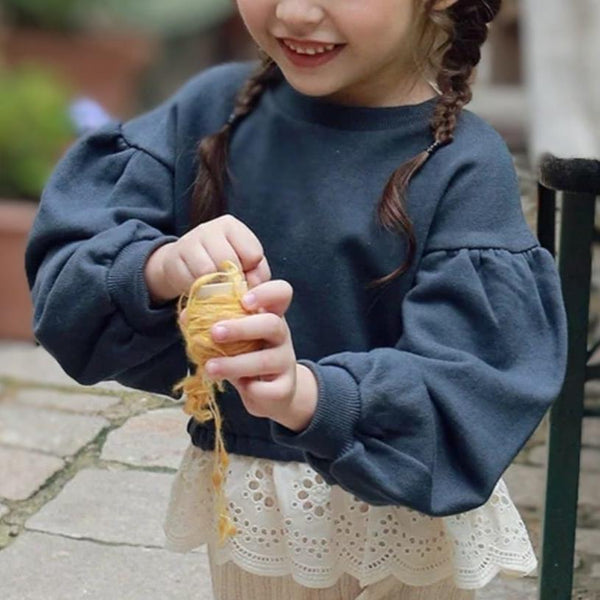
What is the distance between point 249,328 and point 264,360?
0.13 ft

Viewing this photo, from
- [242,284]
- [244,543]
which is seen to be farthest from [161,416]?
[242,284]

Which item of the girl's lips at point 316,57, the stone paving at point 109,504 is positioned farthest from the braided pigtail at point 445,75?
the stone paving at point 109,504

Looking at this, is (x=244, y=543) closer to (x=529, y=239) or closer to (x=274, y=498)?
(x=274, y=498)

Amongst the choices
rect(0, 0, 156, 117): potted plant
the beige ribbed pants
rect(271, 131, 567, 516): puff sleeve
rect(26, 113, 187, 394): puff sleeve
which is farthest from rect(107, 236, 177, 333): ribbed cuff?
rect(0, 0, 156, 117): potted plant

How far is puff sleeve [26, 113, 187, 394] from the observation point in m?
1.67

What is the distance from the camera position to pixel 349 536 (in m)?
1.76

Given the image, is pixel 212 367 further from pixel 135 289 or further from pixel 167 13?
pixel 167 13

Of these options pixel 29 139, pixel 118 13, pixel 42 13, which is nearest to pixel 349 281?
pixel 29 139

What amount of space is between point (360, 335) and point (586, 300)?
436 millimetres

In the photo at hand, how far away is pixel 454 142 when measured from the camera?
1718mm

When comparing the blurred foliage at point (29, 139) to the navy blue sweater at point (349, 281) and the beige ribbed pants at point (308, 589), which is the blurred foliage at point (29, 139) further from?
the beige ribbed pants at point (308, 589)

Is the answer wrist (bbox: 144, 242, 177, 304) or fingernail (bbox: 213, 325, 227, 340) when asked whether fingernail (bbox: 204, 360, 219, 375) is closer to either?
fingernail (bbox: 213, 325, 227, 340)

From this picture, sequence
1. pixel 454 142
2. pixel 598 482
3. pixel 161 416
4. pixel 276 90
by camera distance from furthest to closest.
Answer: pixel 598 482
pixel 161 416
pixel 276 90
pixel 454 142

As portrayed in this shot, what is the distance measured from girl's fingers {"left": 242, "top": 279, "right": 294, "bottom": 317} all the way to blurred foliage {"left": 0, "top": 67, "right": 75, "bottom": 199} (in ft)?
10.5
